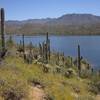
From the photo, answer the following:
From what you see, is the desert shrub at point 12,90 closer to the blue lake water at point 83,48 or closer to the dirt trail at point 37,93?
the dirt trail at point 37,93

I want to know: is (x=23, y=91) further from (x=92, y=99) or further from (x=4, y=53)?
(x=4, y=53)

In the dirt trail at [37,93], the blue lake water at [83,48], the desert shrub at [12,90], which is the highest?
the desert shrub at [12,90]

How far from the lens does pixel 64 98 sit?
533 inches

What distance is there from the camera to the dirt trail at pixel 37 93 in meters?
12.7

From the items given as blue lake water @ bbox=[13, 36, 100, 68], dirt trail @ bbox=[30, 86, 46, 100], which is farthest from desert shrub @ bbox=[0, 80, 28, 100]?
blue lake water @ bbox=[13, 36, 100, 68]

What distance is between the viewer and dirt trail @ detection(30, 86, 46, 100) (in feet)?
41.7

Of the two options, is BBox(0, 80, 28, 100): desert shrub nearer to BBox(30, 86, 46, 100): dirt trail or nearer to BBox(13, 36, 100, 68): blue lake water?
BBox(30, 86, 46, 100): dirt trail

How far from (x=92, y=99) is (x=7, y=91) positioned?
4.61 meters

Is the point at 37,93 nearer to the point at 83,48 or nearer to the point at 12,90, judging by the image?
the point at 12,90

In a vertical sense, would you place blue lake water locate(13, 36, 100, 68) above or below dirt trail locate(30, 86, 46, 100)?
below

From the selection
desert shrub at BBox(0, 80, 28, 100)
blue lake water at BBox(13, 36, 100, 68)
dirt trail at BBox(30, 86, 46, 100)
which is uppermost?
desert shrub at BBox(0, 80, 28, 100)

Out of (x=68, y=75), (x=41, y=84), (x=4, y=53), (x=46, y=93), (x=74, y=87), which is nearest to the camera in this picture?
(x=46, y=93)

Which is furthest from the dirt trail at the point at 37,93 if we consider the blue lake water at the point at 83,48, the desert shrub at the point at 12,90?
the blue lake water at the point at 83,48

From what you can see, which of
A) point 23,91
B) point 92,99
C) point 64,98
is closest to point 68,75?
point 92,99
